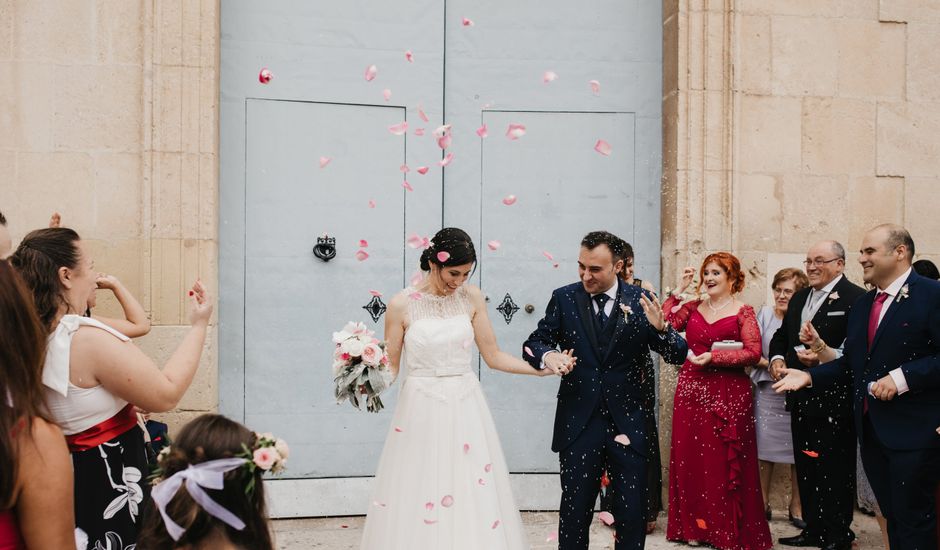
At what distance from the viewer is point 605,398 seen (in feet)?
17.1

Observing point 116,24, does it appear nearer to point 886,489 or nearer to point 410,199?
point 410,199

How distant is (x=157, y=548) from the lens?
2.49 m

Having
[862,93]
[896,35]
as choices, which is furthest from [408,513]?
[896,35]

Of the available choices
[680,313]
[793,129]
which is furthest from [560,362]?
[793,129]

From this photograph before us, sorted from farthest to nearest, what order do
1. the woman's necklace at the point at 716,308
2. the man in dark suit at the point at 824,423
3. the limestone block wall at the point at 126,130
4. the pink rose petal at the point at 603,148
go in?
the pink rose petal at the point at 603,148 < the woman's necklace at the point at 716,308 < the limestone block wall at the point at 126,130 < the man in dark suit at the point at 824,423

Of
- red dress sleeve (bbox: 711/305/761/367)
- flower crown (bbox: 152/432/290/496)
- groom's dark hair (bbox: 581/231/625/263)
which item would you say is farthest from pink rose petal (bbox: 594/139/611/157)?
flower crown (bbox: 152/432/290/496)

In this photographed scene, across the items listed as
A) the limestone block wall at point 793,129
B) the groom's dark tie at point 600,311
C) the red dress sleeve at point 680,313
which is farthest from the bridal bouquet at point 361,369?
the limestone block wall at point 793,129

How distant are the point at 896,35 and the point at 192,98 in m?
5.32

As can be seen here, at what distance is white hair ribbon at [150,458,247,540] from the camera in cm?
243

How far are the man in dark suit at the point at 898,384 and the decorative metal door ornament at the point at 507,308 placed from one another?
2.43m

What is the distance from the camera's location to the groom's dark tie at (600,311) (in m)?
5.29

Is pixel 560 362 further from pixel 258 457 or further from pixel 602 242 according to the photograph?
pixel 258 457

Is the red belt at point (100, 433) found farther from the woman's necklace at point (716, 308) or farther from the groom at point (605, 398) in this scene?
the woman's necklace at point (716, 308)

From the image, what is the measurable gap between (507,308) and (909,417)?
304 centimetres
